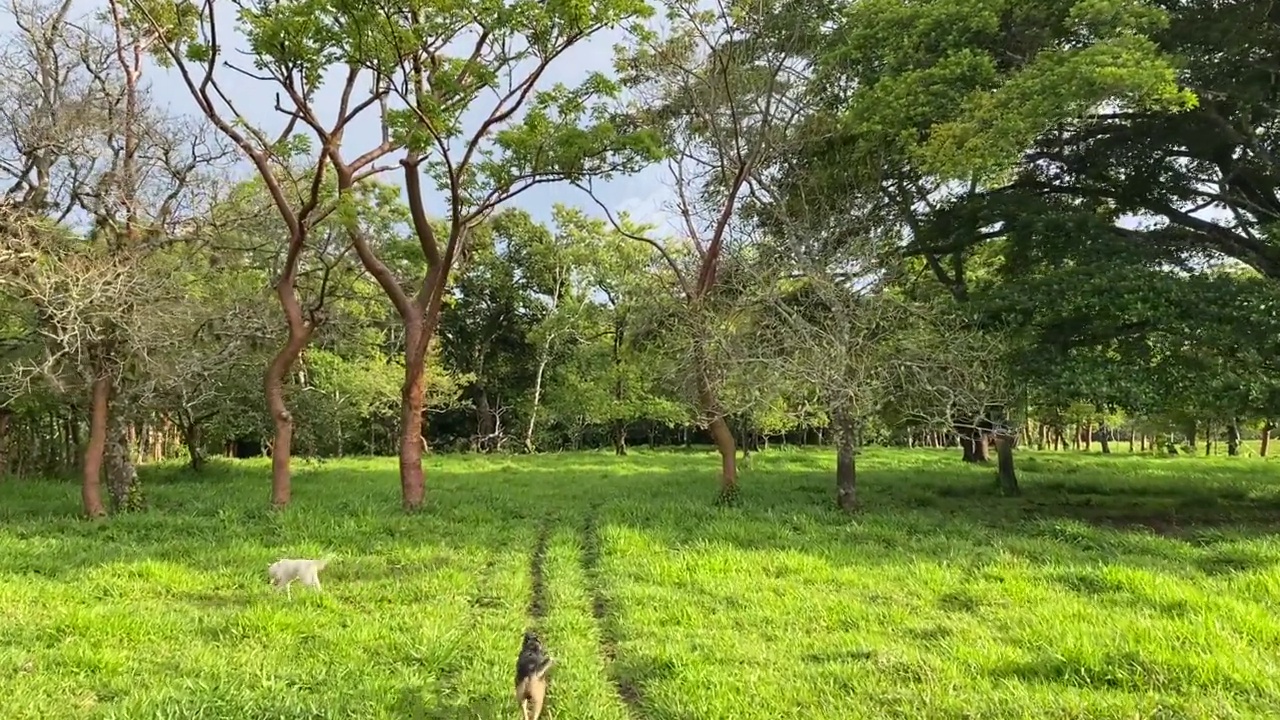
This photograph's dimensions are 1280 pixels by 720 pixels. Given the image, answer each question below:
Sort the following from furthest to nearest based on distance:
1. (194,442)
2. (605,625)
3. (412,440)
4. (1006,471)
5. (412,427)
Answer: (194,442) < (1006,471) < (412,427) < (412,440) < (605,625)

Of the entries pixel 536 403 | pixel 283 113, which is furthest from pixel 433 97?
pixel 536 403

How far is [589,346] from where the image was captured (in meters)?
35.4

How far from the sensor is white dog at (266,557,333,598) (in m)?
8.06

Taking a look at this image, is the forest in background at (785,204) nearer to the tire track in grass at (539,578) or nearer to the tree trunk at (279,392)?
the tree trunk at (279,392)

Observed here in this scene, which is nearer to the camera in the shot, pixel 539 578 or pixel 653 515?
pixel 539 578

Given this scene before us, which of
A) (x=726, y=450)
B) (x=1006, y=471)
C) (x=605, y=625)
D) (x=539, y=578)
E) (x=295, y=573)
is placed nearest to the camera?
(x=605, y=625)

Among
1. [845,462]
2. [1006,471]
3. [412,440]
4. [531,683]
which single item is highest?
[412,440]

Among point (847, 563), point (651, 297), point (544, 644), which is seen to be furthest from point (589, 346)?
point (544, 644)

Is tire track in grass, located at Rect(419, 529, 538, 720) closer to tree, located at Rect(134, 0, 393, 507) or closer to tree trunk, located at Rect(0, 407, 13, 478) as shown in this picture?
tree, located at Rect(134, 0, 393, 507)

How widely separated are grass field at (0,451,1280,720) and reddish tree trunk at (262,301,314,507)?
0.58 meters

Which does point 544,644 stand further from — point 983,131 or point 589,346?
point 589,346

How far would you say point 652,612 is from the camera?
7.27 meters

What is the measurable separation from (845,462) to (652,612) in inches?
302

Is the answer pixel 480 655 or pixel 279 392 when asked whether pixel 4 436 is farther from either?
pixel 480 655
